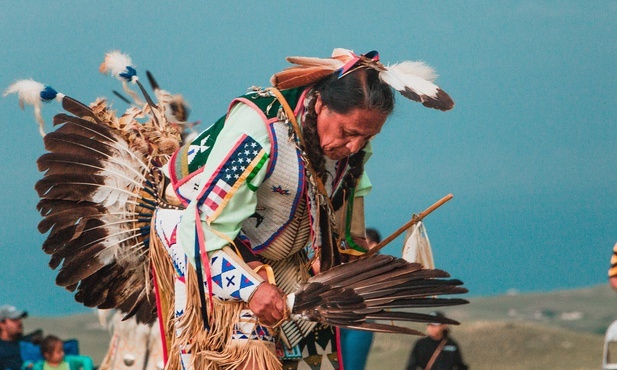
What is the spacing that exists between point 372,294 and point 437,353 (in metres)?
2.80

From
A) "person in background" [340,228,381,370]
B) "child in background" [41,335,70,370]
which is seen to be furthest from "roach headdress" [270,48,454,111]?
"child in background" [41,335,70,370]

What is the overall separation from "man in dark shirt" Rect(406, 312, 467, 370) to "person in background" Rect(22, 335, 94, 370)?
5.57ft

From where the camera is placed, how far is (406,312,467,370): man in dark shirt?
581 centimetres

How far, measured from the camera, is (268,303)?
9.89ft

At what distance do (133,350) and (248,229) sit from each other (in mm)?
2339

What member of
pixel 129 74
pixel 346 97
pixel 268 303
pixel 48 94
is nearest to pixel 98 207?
pixel 48 94

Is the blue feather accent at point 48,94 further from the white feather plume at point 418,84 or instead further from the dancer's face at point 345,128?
the white feather plume at point 418,84

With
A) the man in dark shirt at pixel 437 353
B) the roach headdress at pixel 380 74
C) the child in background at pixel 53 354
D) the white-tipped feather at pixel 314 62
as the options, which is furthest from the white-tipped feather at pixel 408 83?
the child in background at pixel 53 354

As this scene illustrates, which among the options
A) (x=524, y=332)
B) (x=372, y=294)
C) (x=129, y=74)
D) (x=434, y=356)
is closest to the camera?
(x=372, y=294)

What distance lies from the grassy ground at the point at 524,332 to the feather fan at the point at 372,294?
3.56 metres

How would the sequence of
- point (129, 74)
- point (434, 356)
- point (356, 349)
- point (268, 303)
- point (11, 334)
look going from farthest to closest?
point (11, 334)
point (434, 356)
point (356, 349)
point (129, 74)
point (268, 303)

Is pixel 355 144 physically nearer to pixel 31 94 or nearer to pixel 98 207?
pixel 98 207

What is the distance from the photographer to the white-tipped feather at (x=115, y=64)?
4129 mm

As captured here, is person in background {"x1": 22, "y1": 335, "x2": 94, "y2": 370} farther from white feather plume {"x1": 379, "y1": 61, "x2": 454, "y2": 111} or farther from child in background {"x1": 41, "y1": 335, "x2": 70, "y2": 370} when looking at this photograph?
white feather plume {"x1": 379, "y1": 61, "x2": 454, "y2": 111}
